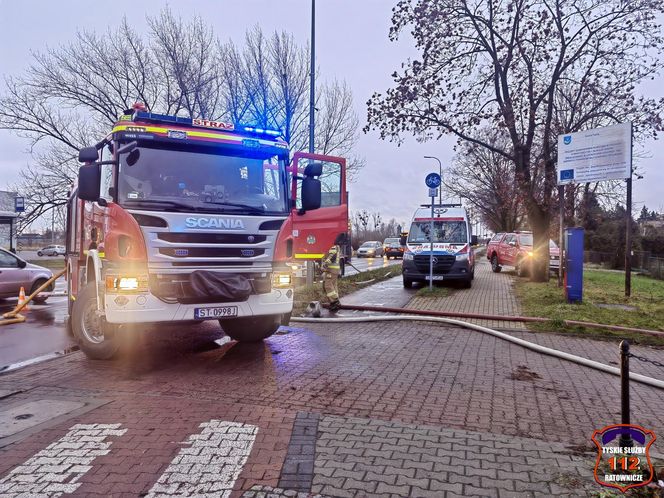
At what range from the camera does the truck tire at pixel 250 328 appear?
7578mm

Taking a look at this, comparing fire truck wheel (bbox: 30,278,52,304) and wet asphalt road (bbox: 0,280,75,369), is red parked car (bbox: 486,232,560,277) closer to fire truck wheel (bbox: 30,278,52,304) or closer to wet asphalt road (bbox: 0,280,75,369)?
wet asphalt road (bbox: 0,280,75,369)

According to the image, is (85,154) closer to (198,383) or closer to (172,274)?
(172,274)

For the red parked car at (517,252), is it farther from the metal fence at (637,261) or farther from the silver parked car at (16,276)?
the silver parked car at (16,276)

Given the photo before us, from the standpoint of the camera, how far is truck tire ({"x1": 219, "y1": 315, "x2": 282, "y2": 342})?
298 inches

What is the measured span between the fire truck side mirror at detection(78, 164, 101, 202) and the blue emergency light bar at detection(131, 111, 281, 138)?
0.89 meters

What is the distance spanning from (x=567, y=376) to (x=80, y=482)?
17.0 feet

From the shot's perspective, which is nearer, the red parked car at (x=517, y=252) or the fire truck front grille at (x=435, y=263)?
the fire truck front grille at (x=435, y=263)

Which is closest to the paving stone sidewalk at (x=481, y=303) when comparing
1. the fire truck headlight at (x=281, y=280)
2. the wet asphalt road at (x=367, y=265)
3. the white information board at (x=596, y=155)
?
the white information board at (x=596, y=155)

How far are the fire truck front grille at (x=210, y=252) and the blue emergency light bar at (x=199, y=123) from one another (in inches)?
65.6

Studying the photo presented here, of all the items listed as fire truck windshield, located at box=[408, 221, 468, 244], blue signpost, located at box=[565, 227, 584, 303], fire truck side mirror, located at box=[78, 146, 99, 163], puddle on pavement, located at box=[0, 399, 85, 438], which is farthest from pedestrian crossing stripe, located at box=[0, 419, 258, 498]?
fire truck windshield, located at box=[408, 221, 468, 244]

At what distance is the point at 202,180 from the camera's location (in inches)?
247

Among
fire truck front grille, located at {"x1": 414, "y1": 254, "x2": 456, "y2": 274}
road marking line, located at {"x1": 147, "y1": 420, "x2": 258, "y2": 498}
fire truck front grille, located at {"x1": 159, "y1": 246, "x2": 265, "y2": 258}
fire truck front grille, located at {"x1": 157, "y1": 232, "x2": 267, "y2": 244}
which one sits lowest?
road marking line, located at {"x1": 147, "y1": 420, "x2": 258, "y2": 498}

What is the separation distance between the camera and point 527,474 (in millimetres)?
3404

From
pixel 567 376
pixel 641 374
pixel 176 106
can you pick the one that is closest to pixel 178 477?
pixel 567 376
